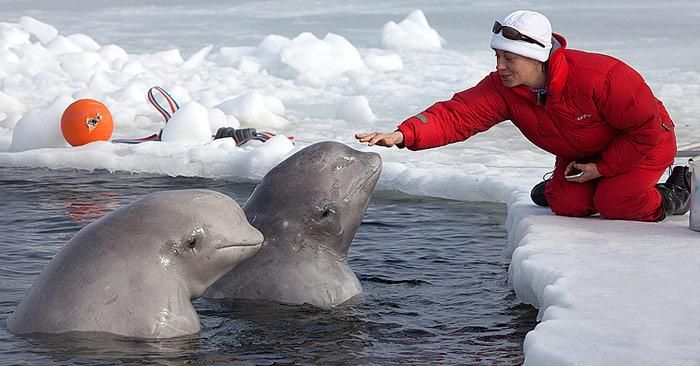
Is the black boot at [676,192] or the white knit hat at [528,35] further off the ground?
the white knit hat at [528,35]

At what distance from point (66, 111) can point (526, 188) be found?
412cm

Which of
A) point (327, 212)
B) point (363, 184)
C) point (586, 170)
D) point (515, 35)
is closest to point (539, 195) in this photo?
point (586, 170)

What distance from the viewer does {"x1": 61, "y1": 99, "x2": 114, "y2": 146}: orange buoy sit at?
30.0ft

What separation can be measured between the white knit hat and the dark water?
3.90 ft

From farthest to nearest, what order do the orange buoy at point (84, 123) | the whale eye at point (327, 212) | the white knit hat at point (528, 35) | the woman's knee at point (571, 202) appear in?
the orange buoy at point (84, 123), the woman's knee at point (571, 202), the white knit hat at point (528, 35), the whale eye at point (327, 212)

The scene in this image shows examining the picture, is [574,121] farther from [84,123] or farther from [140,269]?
[84,123]

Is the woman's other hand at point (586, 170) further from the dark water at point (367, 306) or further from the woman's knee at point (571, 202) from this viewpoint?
the dark water at point (367, 306)

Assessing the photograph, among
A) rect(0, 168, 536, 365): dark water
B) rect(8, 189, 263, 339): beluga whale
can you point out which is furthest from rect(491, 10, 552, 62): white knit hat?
rect(8, 189, 263, 339): beluga whale

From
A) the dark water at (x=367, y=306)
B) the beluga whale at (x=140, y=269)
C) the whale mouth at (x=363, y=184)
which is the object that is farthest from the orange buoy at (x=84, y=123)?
the beluga whale at (x=140, y=269)

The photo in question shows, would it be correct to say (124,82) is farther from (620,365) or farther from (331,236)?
(620,365)

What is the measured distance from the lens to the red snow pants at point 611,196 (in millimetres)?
5770

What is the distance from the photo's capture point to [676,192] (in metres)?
6.07

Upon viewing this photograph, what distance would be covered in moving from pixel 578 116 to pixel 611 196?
1.71 feet

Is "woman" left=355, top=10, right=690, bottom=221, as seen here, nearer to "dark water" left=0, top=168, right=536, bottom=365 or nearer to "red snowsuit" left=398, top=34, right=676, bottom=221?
"red snowsuit" left=398, top=34, right=676, bottom=221
